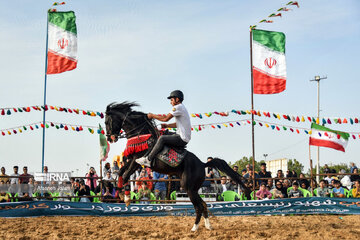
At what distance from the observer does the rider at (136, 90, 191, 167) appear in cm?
883

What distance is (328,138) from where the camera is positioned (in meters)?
13.8

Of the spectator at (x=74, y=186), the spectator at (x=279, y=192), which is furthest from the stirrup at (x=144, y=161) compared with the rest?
the spectator at (x=74, y=186)

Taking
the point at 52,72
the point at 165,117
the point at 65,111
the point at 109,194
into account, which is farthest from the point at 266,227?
the point at 52,72

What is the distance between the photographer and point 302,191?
14.2 metres

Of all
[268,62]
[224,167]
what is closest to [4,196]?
[224,167]

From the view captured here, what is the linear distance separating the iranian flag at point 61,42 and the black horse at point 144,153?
687 centimetres

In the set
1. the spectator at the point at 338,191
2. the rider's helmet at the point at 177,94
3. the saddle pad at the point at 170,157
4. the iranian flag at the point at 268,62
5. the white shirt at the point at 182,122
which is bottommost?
the spectator at the point at 338,191

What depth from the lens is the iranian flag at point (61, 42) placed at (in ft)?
50.8

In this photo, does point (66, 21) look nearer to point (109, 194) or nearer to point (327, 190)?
point (109, 194)

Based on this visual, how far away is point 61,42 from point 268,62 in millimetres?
7326

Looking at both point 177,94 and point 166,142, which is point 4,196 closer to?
point 166,142

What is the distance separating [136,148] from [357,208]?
24.9ft

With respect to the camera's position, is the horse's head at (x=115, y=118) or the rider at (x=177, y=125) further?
Answer: the horse's head at (x=115, y=118)

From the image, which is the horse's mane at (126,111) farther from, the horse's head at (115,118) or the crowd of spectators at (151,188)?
the crowd of spectators at (151,188)
